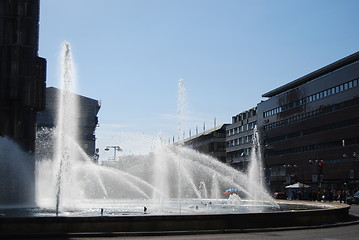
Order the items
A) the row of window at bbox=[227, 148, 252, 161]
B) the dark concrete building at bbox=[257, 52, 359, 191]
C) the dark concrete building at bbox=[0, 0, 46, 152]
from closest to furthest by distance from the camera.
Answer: the dark concrete building at bbox=[0, 0, 46, 152], the dark concrete building at bbox=[257, 52, 359, 191], the row of window at bbox=[227, 148, 252, 161]

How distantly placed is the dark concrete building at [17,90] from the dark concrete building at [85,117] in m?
92.8

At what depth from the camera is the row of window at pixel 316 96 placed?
250 feet

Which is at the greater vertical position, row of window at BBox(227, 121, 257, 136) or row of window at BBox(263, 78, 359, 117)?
row of window at BBox(263, 78, 359, 117)

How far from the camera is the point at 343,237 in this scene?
1819 centimetres

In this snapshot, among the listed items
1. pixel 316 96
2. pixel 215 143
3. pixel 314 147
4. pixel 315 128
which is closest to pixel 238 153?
pixel 215 143

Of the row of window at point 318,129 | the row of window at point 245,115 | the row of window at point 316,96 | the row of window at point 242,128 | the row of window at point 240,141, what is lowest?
the row of window at point 318,129

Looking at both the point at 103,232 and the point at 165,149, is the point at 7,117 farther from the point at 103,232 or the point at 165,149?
the point at 103,232

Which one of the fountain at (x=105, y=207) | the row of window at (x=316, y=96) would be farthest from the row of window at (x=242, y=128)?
the fountain at (x=105, y=207)

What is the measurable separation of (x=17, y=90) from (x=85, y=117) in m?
107

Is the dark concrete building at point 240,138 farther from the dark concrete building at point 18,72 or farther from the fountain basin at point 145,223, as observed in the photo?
the fountain basin at point 145,223

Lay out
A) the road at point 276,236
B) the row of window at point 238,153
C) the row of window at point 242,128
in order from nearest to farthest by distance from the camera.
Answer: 1. the road at point 276,236
2. the row of window at point 242,128
3. the row of window at point 238,153

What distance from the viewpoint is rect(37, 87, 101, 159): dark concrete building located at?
424ft

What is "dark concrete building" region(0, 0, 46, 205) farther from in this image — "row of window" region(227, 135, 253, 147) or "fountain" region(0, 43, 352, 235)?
"row of window" region(227, 135, 253, 147)

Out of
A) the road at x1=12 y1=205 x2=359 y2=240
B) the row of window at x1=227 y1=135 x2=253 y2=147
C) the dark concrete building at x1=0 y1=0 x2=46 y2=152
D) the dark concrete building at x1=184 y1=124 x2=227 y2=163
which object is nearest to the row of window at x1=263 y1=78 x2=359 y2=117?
the row of window at x1=227 y1=135 x2=253 y2=147
